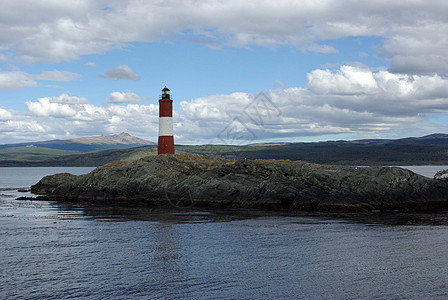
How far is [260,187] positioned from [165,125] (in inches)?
864

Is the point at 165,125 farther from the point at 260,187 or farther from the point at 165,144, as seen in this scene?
the point at 260,187

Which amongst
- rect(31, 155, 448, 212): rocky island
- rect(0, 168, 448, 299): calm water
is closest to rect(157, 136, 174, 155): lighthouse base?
rect(31, 155, 448, 212): rocky island

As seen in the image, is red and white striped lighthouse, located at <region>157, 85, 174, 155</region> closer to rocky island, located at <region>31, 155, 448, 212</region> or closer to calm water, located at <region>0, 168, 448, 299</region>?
rocky island, located at <region>31, 155, 448, 212</region>

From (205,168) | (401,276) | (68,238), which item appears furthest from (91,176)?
(401,276)

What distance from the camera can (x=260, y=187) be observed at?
1583 inches

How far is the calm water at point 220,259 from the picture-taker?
51.0 feet

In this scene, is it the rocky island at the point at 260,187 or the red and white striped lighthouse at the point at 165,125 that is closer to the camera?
the rocky island at the point at 260,187

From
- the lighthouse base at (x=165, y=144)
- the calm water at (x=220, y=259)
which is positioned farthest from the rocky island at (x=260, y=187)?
the lighthouse base at (x=165, y=144)

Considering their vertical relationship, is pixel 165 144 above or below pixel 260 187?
above

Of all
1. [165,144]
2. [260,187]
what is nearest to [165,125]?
[165,144]

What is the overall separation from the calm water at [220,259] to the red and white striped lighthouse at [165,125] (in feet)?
88.0

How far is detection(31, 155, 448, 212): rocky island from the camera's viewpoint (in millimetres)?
37719

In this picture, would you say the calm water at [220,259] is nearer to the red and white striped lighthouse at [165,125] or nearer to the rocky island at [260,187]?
the rocky island at [260,187]

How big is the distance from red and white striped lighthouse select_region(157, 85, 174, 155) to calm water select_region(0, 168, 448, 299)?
2681 cm
